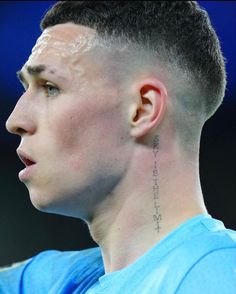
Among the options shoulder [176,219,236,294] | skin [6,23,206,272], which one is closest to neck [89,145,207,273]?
skin [6,23,206,272]

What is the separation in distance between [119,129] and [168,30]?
25 cm

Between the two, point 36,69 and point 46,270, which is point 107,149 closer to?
point 36,69

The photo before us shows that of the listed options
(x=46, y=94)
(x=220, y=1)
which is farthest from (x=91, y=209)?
(x=220, y=1)

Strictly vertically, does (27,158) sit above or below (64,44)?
below

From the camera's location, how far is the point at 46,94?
1.10 meters

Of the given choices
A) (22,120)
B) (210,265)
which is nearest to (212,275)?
(210,265)

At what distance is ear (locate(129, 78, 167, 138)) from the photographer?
3.52ft

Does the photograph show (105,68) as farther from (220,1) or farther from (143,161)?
(220,1)

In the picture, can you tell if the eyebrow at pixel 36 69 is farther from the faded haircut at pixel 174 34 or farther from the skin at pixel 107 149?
the faded haircut at pixel 174 34

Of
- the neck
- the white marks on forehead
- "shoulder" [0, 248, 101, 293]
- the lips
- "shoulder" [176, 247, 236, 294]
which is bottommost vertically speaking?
"shoulder" [0, 248, 101, 293]

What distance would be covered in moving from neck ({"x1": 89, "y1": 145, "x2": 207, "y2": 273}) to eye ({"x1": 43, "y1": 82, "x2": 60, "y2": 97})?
208 millimetres

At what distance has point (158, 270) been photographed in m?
0.94

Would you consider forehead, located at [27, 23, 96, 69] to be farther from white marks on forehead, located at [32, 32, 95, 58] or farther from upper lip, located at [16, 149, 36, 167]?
upper lip, located at [16, 149, 36, 167]

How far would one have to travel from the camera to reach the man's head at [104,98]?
3.49 feet
